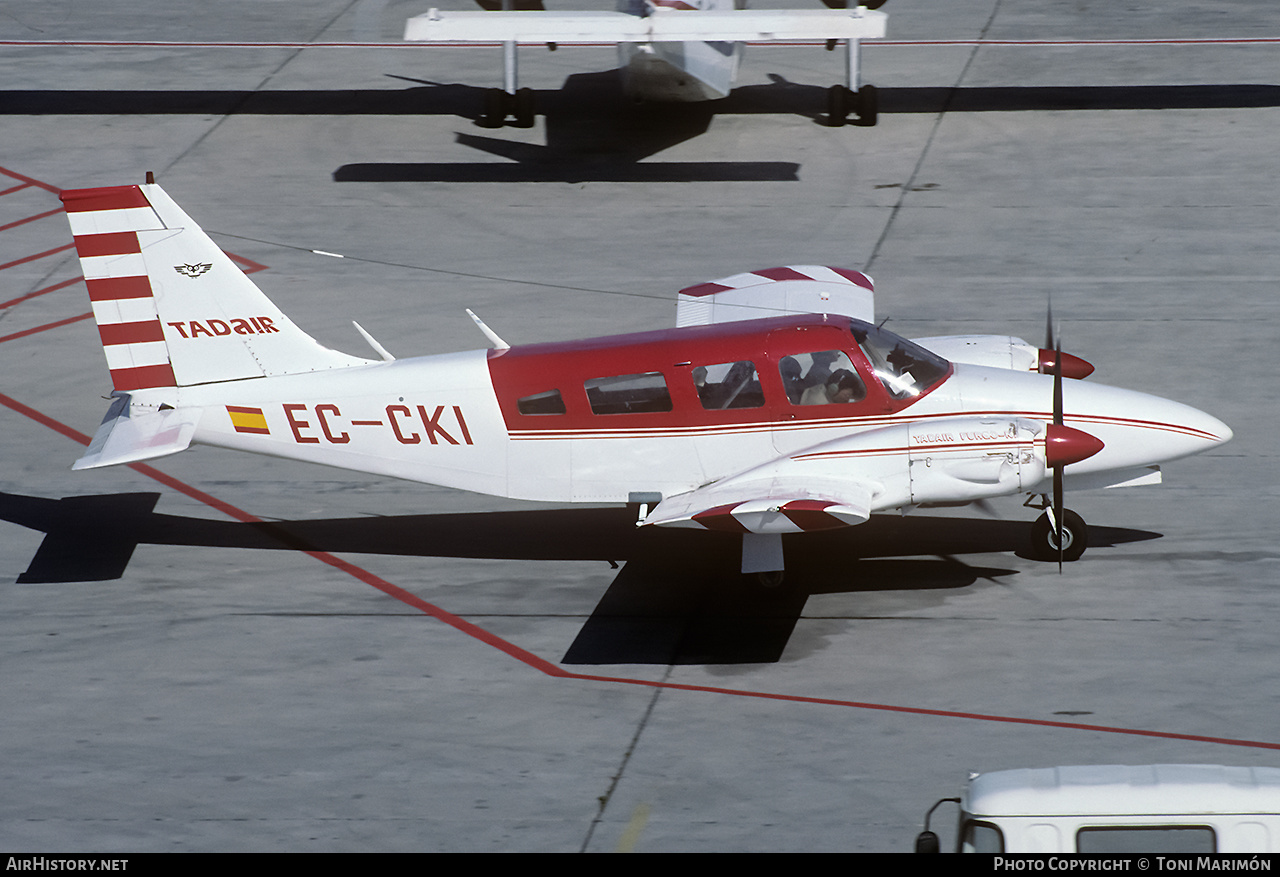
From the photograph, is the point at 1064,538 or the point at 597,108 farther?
the point at 597,108

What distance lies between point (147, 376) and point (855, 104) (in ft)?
55.1

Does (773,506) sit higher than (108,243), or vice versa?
(108,243)

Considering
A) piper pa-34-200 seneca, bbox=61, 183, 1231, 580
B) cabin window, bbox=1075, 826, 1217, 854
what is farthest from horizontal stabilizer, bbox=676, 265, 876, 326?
cabin window, bbox=1075, 826, 1217, 854

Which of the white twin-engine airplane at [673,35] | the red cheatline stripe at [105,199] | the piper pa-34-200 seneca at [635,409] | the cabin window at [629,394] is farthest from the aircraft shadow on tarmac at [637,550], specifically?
the white twin-engine airplane at [673,35]

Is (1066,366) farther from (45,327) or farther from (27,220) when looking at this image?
(27,220)

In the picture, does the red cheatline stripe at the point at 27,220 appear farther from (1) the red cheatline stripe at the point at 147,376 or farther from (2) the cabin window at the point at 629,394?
(2) the cabin window at the point at 629,394

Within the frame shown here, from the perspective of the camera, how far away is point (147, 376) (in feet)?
58.7

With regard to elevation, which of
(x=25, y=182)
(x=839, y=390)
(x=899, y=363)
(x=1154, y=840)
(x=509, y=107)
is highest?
(x=509, y=107)

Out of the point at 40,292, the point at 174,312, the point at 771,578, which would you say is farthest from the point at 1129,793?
the point at 40,292

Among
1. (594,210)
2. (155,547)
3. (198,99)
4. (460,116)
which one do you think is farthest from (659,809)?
(198,99)

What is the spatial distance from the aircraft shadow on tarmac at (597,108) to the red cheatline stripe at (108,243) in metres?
12.1

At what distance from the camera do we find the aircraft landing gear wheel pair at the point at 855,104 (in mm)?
30500

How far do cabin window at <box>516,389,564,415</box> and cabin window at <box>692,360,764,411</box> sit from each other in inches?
58.2

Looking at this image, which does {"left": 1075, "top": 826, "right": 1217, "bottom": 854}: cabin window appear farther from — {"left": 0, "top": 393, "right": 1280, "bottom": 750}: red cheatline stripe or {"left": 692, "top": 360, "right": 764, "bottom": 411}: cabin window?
{"left": 692, "top": 360, "right": 764, "bottom": 411}: cabin window
